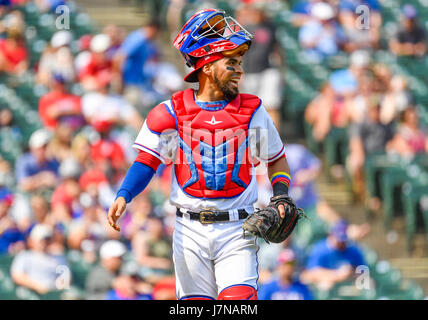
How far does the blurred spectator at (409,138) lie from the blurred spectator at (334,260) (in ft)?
6.31

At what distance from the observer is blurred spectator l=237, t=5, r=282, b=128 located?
33.4 ft

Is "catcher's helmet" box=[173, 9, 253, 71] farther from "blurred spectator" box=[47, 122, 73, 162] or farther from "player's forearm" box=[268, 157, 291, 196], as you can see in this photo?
"blurred spectator" box=[47, 122, 73, 162]

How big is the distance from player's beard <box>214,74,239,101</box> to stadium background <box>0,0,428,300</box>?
10.7ft

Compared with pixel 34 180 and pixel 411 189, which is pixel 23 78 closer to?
pixel 34 180

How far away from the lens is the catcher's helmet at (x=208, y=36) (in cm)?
466

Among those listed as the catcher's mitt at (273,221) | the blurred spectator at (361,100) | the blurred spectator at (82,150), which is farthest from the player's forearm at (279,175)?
the blurred spectator at (361,100)

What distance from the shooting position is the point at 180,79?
10734 mm

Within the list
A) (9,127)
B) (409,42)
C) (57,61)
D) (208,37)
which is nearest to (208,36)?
(208,37)

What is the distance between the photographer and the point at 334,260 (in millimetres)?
8344

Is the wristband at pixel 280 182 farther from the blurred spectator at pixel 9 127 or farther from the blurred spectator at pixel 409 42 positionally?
the blurred spectator at pixel 409 42

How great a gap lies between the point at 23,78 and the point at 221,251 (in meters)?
6.94

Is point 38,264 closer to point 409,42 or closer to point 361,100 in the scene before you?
point 361,100

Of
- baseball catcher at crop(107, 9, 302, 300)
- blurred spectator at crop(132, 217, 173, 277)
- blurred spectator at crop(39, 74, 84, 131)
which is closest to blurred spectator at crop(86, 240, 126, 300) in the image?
blurred spectator at crop(132, 217, 173, 277)

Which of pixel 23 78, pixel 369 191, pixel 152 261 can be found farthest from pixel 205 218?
pixel 23 78
